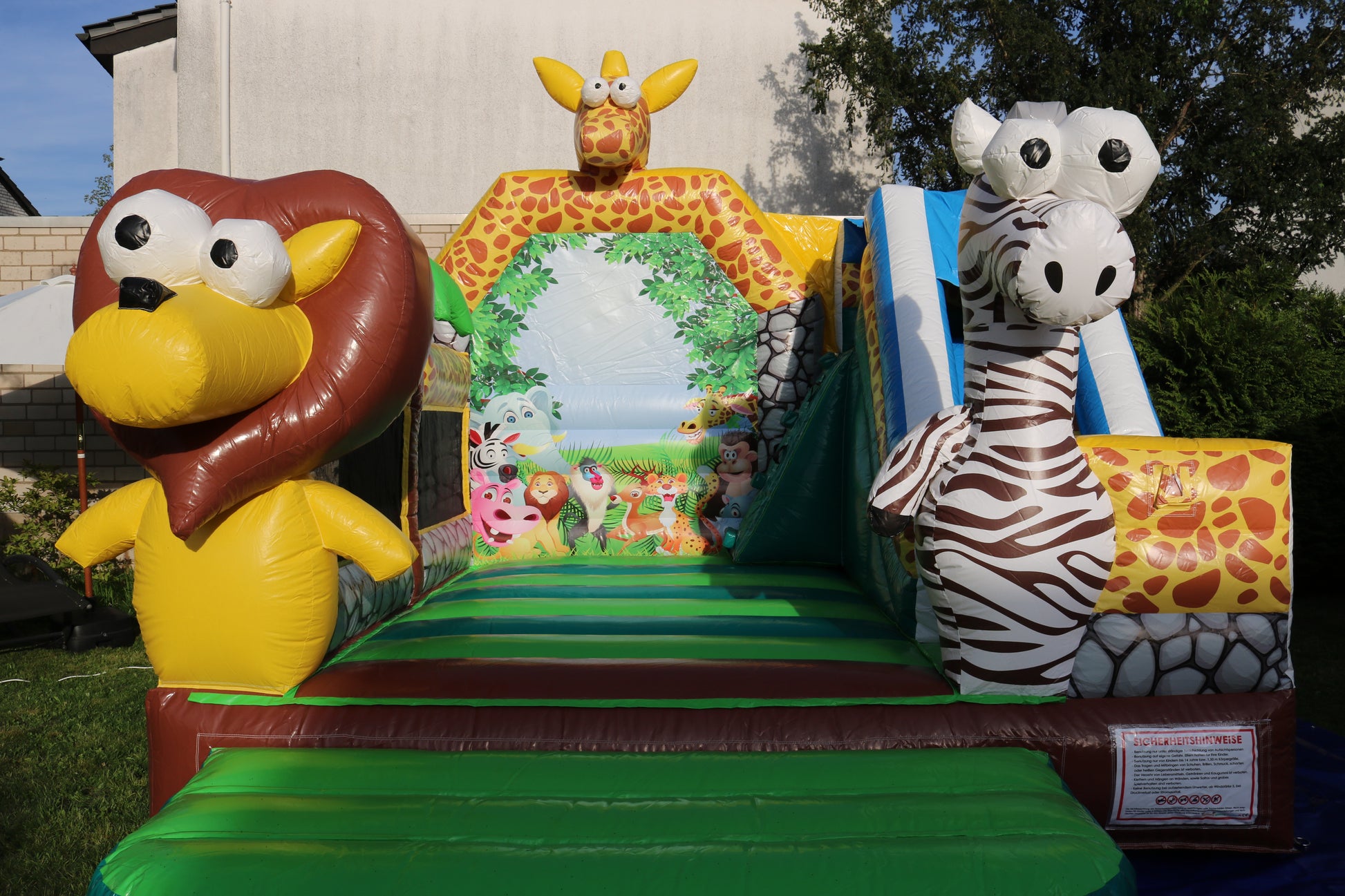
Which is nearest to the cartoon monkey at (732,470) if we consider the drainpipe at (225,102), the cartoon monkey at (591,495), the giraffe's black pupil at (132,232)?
the cartoon monkey at (591,495)

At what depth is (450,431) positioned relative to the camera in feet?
9.72

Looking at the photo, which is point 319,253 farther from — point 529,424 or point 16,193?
point 16,193

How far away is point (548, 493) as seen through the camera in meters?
3.12

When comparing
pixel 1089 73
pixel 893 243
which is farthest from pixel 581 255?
pixel 1089 73

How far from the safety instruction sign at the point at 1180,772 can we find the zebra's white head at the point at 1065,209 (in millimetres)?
754

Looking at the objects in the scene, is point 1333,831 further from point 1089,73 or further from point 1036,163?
point 1089,73

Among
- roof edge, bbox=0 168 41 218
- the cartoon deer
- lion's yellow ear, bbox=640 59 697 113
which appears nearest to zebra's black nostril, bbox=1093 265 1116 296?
the cartoon deer

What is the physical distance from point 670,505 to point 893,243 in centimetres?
116

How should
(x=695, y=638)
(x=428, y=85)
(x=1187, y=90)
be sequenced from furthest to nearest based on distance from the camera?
(x=428, y=85) → (x=1187, y=90) → (x=695, y=638)

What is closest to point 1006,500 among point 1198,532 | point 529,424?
point 1198,532

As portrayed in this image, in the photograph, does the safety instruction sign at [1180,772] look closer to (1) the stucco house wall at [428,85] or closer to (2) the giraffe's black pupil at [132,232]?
(2) the giraffe's black pupil at [132,232]

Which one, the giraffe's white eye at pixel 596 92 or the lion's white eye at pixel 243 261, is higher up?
the giraffe's white eye at pixel 596 92

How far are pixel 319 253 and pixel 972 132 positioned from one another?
3.92ft

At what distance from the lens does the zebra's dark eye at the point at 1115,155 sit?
Answer: 1503 millimetres
